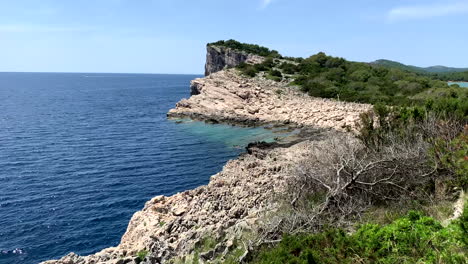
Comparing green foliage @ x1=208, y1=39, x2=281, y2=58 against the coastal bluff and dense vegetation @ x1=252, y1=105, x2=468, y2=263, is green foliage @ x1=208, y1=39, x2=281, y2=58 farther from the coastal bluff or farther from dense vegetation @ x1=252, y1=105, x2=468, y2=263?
dense vegetation @ x1=252, y1=105, x2=468, y2=263

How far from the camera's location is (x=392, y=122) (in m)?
21.1

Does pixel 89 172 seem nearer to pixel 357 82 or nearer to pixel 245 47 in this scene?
pixel 357 82

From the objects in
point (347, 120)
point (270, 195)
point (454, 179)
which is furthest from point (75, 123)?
point (454, 179)

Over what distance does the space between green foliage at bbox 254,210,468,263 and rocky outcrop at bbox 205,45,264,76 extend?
75.1 meters

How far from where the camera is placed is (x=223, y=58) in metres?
98.7

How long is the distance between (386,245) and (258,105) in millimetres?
45603

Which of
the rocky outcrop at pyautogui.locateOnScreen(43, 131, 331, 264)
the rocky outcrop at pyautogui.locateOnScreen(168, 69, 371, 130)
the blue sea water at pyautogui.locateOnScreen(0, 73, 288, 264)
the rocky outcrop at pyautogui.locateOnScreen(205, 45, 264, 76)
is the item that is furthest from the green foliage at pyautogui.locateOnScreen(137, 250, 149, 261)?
the rocky outcrop at pyautogui.locateOnScreen(205, 45, 264, 76)

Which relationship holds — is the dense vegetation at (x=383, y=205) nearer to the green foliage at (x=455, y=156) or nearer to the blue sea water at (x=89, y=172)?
the green foliage at (x=455, y=156)

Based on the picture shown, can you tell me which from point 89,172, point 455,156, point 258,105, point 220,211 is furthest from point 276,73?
point 455,156

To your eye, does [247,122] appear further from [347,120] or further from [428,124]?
[428,124]

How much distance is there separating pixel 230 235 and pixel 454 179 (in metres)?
9.11

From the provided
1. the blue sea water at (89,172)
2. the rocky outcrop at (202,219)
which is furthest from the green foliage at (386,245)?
the blue sea water at (89,172)

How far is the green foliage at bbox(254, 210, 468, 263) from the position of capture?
8297 millimetres

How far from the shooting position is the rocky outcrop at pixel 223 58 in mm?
89719
